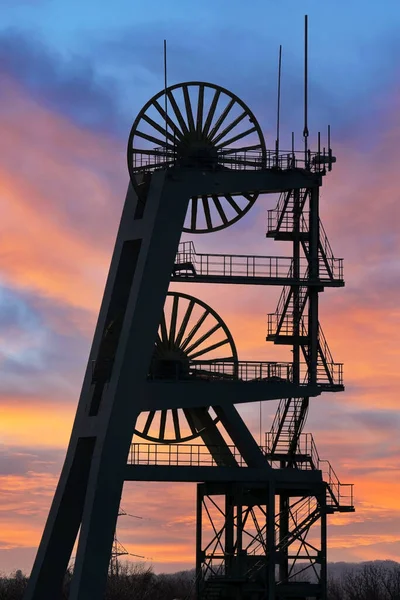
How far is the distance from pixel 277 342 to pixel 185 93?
1170 cm

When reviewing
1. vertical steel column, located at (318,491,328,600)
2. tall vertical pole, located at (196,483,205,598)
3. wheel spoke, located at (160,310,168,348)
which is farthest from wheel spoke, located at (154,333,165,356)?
vertical steel column, located at (318,491,328,600)

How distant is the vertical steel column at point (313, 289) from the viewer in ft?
226

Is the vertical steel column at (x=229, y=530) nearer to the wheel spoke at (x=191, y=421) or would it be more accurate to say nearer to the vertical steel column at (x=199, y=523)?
the vertical steel column at (x=199, y=523)

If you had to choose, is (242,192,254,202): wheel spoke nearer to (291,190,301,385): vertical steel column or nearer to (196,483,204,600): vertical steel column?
(291,190,301,385): vertical steel column

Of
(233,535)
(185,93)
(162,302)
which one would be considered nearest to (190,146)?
(185,93)

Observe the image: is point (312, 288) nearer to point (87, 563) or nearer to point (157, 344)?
point (157, 344)

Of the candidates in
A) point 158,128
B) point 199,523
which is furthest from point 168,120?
point 199,523

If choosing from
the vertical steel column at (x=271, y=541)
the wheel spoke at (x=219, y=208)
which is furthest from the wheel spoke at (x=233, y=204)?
the vertical steel column at (x=271, y=541)

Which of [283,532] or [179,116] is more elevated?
[179,116]

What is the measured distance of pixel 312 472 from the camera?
68.2m

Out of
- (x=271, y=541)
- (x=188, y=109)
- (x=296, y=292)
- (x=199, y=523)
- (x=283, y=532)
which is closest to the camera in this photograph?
(x=271, y=541)

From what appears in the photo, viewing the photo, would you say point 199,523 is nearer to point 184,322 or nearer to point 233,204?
point 184,322

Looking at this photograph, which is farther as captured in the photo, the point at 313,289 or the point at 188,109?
the point at 313,289

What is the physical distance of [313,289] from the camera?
227 feet
